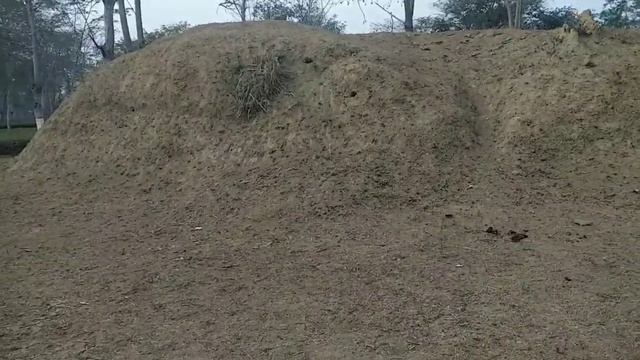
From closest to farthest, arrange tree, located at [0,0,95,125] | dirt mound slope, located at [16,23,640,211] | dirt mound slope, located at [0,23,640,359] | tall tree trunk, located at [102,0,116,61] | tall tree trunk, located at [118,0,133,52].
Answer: dirt mound slope, located at [0,23,640,359], dirt mound slope, located at [16,23,640,211], tall tree trunk, located at [102,0,116,61], tall tree trunk, located at [118,0,133,52], tree, located at [0,0,95,125]

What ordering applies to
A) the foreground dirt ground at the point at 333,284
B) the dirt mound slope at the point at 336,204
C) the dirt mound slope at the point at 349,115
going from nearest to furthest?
the foreground dirt ground at the point at 333,284, the dirt mound slope at the point at 336,204, the dirt mound slope at the point at 349,115

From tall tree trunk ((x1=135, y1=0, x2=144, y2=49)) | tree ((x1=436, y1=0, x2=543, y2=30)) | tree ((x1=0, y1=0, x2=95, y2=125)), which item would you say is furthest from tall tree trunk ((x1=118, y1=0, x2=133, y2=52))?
tree ((x1=436, y1=0, x2=543, y2=30))

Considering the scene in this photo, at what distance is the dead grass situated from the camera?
7500 mm

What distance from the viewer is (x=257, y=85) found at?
755cm

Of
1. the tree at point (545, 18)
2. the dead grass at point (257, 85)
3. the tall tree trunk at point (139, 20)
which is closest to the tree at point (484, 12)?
the tree at point (545, 18)

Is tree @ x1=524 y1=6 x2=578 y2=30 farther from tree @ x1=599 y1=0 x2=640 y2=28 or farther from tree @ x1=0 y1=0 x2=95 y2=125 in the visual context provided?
tree @ x1=0 y1=0 x2=95 y2=125

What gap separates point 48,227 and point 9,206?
1.17m

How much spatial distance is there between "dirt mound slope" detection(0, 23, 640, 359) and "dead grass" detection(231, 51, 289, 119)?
6 cm

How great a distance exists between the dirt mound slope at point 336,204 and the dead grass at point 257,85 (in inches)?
2.4

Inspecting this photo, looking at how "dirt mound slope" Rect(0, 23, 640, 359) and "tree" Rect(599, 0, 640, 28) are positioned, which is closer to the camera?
"dirt mound slope" Rect(0, 23, 640, 359)

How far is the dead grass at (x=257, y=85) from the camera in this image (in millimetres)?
7500

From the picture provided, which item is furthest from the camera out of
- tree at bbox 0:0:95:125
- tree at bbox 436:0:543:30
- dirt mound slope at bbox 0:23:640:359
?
tree at bbox 0:0:95:125

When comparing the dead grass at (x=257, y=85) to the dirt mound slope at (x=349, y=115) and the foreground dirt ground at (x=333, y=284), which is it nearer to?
the dirt mound slope at (x=349, y=115)

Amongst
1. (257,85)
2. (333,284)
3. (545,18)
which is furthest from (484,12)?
(333,284)
